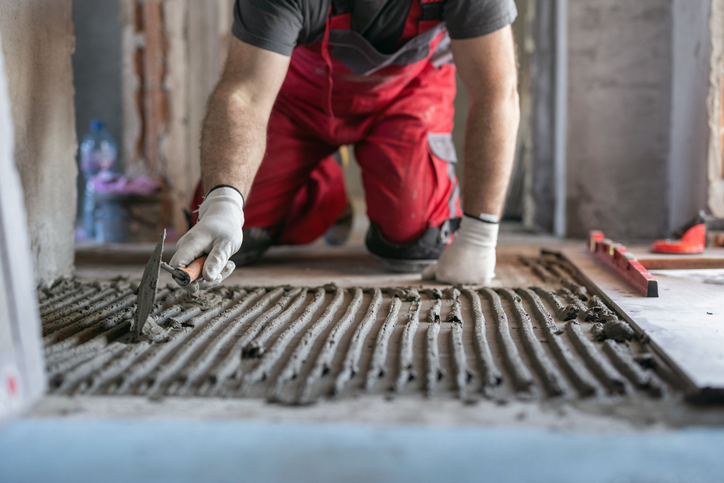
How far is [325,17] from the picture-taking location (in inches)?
67.9

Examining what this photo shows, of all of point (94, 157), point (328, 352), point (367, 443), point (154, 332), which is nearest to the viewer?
point (367, 443)

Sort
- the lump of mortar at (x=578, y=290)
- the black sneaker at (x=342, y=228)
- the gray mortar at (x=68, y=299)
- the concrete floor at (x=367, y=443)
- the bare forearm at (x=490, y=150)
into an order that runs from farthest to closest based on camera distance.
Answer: the black sneaker at (x=342, y=228) < the bare forearm at (x=490, y=150) < the lump of mortar at (x=578, y=290) < the gray mortar at (x=68, y=299) < the concrete floor at (x=367, y=443)

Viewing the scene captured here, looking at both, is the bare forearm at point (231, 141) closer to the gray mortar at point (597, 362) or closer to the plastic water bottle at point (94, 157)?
the gray mortar at point (597, 362)

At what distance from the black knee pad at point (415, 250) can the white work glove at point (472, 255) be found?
0.29 metres

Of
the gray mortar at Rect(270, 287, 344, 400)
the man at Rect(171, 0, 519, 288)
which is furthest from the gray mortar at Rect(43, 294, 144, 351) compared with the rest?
the gray mortar at Rect(270, 287, 344, 400)

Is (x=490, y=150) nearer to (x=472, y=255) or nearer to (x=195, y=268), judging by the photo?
(x=472, y=255)

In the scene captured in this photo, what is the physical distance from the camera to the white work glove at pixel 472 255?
173 centimetres

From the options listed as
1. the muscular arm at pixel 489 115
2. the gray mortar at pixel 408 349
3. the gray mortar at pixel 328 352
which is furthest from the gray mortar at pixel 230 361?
the muscular arm at pixel 489 115

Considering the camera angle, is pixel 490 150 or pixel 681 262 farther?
pixel 681 262

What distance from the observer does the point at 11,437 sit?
741 millimetres

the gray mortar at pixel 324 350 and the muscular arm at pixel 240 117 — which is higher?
the muscular arm at pixel 240 117

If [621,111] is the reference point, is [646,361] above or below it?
below

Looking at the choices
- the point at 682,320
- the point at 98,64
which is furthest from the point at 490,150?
the point at 98,64

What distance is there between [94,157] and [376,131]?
2.40 meters
